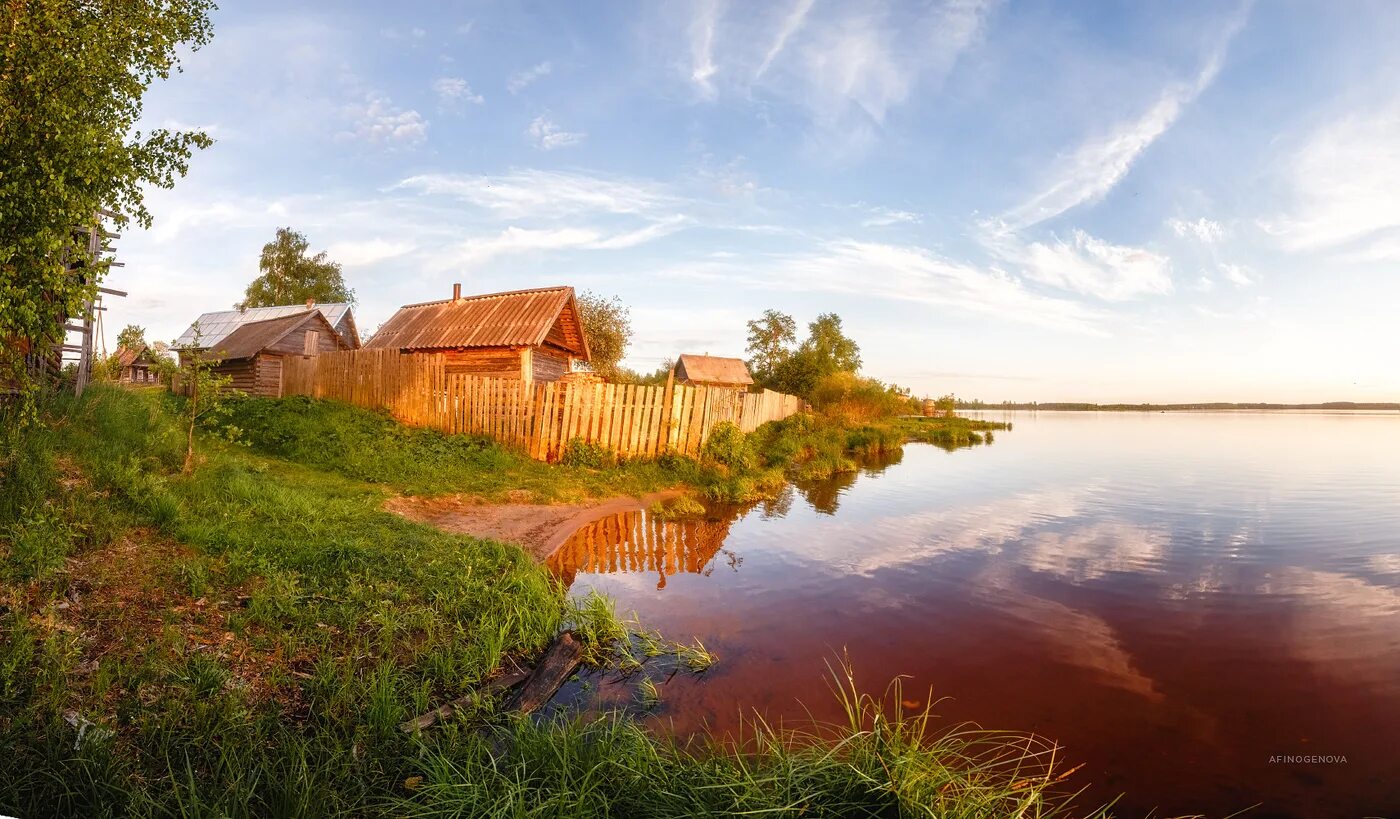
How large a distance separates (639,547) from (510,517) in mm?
2233

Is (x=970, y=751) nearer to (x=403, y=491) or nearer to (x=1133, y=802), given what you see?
(x=1133, y=802)

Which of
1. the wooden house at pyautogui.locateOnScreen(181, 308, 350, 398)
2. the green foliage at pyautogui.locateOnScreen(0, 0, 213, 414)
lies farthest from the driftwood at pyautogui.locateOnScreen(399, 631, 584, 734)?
the wooden house at pyautogui.locateOnScreen(181, 308, 350, 398)

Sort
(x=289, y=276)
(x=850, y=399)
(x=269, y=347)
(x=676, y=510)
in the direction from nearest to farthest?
(x=676, y=510)
(x=269, y=347)
(x=850, y=399)
(x=289, y=276)

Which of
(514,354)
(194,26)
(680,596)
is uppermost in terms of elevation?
(194,26)

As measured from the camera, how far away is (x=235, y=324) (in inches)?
1389

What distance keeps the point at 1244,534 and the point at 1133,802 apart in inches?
308

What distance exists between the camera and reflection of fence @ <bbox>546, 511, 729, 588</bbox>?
7082mm

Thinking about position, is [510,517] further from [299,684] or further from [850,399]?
[850,399]

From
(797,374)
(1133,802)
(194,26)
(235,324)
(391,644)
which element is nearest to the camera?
(1133,802)

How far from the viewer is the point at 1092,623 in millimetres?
5449

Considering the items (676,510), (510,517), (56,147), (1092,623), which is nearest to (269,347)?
(510,517)

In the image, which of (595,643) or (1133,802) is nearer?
(1133,802)

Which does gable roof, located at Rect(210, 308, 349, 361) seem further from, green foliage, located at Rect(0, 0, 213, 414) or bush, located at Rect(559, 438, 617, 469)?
green foliage, located at Rect(0, 0, 213, 414)

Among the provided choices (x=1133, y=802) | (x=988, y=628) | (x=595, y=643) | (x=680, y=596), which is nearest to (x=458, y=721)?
(x=595, y=643)
